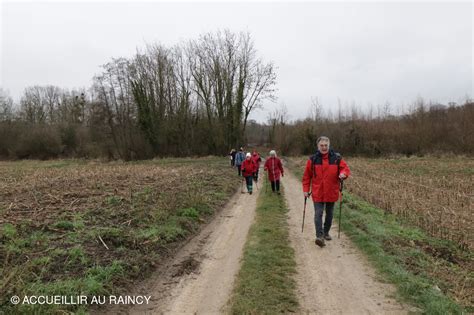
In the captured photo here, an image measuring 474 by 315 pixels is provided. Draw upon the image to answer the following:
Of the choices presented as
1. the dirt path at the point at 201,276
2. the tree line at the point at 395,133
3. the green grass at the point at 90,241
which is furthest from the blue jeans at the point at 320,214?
the tree line at the point at 395,133

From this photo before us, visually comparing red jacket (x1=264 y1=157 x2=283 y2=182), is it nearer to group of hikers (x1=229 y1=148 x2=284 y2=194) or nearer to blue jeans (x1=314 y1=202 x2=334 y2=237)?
group of hikers (x1=229 y1=148 x2=284 y2=194)

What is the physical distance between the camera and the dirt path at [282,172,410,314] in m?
5.20

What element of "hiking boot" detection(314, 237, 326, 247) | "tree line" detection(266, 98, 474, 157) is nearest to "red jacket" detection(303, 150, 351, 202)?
"hiking boot" detection(314, 237, 326, 247)

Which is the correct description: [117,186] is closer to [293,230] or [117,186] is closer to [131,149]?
[293,230]

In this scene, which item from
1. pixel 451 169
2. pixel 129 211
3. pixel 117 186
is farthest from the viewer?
pixel 451 169

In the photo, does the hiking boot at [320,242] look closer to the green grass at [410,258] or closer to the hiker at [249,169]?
the green grass at [410,258]

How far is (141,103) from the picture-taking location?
159 feet

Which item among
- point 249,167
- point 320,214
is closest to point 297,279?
point 320,214

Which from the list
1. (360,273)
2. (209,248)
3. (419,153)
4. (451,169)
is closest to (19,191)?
(209,248)

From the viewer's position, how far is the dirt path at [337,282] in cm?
520

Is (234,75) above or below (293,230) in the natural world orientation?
above

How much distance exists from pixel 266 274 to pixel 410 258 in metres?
2.95

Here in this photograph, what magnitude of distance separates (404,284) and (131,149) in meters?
46.4

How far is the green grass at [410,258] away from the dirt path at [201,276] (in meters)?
2.71
